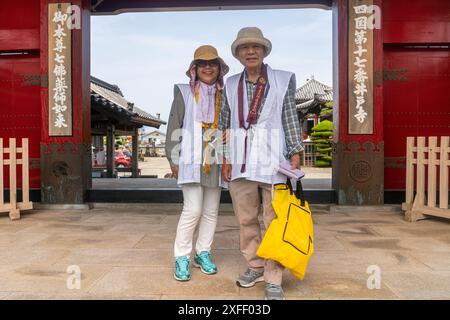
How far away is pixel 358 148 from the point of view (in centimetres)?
615

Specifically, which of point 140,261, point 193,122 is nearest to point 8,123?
point 140,261

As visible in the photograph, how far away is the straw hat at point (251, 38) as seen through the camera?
106 inches

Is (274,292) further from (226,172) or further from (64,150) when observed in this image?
(64,150)

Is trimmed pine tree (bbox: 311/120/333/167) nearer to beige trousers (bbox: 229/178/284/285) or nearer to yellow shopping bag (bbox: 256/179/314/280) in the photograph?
beige trousers (bbox: 229/178/284/285)

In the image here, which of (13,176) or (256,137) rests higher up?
(256,137)

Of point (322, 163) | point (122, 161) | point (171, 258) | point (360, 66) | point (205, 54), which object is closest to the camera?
point (205, 54)

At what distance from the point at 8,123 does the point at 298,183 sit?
5.99 metres

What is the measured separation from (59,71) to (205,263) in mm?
4661

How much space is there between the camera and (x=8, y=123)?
6816 mm

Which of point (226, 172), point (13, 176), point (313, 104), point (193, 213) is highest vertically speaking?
point (313, 104)

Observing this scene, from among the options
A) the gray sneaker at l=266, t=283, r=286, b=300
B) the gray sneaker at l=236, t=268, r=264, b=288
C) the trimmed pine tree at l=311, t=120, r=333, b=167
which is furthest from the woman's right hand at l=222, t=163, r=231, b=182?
the trimmed pine tree at l=311, t=120, r=333, b=167

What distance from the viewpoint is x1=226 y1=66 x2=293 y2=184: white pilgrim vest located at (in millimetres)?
2701

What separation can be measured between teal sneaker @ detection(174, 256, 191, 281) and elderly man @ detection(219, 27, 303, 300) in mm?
395

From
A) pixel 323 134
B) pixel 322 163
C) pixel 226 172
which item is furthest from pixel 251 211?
pixel 323 134
